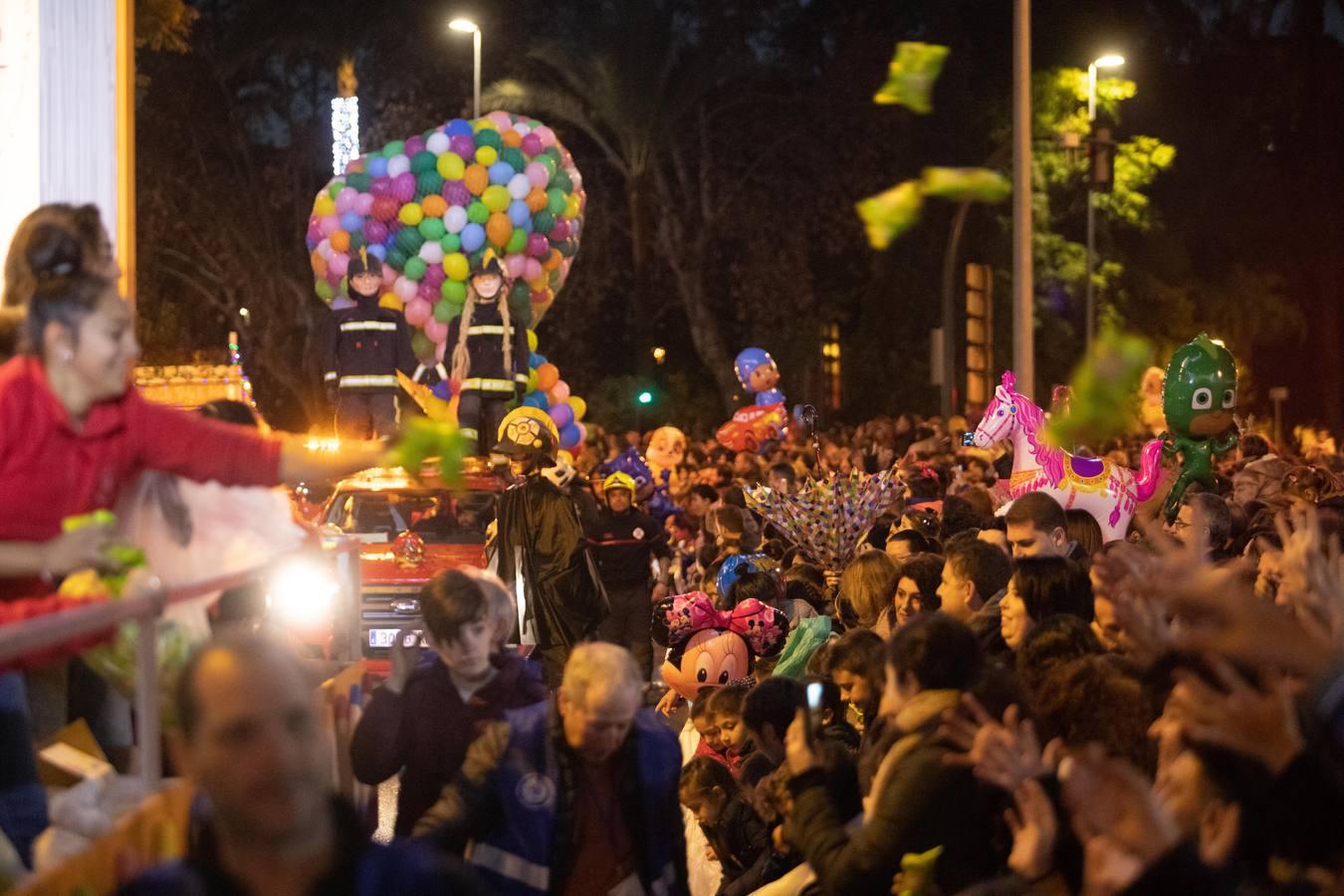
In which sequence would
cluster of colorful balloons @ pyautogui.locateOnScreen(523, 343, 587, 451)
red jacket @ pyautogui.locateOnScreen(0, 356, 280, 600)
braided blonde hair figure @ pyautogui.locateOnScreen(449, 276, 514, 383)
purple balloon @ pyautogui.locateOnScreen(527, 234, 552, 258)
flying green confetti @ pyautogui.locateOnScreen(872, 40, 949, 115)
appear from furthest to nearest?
cluster of colorful balloons @ pyautogui.locateOnScreen(523, 343, 587, 451), purple balloon @ pyautogui.locateOnScreen(527, 234, 552, 258), braided blonde hair figure @ pyautogui.locateOnScreen(449, 276, 514, 383), flying green confetti @ pyautogui.locateOnScreen(872, 40, 949, 115), red jacket @ pyautogui.locateOnScreen(0, 356, 280, 600)

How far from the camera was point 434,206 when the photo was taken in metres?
17.5

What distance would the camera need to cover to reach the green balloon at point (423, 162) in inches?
696

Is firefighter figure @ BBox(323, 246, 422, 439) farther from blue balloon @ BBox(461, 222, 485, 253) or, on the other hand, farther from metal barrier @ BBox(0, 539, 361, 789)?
metal barrier @ BBox(0, 539, 361, 789)

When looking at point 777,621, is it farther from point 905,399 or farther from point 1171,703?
point 905,399

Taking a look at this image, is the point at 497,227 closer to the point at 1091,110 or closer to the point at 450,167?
the point at 450,167

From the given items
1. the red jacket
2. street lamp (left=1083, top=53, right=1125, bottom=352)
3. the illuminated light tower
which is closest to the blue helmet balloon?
street lamp (left=1083, top=53, right=1125, bottom=352)

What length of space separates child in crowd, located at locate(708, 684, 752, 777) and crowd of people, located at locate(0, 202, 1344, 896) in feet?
0.05

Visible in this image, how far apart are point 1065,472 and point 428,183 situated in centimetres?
828

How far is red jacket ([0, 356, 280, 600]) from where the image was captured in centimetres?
437

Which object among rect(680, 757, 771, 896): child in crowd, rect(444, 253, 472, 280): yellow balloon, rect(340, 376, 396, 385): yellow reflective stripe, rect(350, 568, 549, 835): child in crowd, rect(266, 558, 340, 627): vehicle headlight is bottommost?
rect(680, 757, 771, 896): child in crowd

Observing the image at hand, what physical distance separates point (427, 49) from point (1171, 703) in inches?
1235

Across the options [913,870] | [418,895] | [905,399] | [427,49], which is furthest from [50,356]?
[905,399]

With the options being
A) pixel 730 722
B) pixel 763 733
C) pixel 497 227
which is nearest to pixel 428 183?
pixel 497 227

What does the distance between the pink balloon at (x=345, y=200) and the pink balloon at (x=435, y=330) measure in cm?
125
